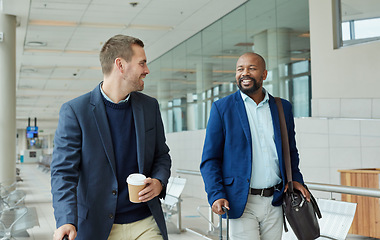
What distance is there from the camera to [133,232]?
6.86 ft

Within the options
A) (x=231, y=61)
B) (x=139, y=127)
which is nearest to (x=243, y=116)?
(x=139, y=127)

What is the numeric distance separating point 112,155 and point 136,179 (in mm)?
198

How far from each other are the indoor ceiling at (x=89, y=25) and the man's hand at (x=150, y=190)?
30.0 feet

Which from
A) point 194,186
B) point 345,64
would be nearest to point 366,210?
point 345,64

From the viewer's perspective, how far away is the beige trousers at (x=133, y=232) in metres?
2.09

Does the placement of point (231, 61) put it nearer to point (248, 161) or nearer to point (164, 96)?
point (164, 96)

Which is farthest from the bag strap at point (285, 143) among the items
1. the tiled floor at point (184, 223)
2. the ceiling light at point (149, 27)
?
the ceiling light at point (149, 27)

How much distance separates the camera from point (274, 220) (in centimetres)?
266

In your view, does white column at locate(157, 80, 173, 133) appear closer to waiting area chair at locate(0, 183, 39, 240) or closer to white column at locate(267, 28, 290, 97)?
white column at locate(267, 28, 290, 97)

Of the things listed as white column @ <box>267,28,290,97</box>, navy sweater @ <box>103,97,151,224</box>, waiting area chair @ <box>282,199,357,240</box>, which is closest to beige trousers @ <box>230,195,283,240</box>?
navy sweater @ <box>103,97,151,224</box>

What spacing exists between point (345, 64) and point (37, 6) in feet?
23.2

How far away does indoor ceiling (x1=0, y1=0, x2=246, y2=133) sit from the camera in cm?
1100

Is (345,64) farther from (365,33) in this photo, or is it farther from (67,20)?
(67,20)

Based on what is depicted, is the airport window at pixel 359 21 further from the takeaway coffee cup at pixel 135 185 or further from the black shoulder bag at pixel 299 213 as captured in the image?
the takeaway coffee cup at pixel 135 185
